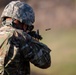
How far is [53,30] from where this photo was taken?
51.6 feet

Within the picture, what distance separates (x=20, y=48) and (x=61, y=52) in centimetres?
858

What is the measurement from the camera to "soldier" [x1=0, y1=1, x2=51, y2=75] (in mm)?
5422

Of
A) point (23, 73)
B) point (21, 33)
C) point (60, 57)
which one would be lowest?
point (60, 57)

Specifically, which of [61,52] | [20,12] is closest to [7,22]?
[20,12]

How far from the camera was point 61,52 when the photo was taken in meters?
14.0

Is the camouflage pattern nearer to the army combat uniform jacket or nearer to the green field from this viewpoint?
the army combat uniform jacket

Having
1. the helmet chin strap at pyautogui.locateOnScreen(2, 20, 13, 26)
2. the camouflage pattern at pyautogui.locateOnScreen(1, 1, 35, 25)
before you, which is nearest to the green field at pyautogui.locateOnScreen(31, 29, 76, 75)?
the camouflage pattern at pyautogui.locateOnScreen(1, 1, 35, 25)

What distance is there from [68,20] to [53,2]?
4.36 ft

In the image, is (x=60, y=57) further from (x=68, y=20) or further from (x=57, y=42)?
(x=68, y=20)

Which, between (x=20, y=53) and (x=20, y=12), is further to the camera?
(x=20, y=12)

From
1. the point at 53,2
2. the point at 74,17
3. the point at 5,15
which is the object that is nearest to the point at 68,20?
the point at 74,17

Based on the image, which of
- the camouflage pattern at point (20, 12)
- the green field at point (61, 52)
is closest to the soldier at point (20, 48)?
the camouflage pattern at point (20, 12)

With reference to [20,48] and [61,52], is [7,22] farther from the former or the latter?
[61,52]

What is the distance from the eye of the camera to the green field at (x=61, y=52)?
1272cm
